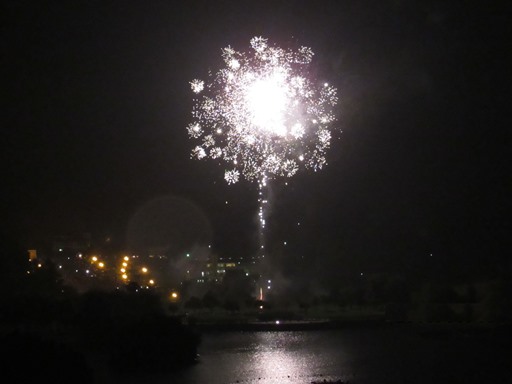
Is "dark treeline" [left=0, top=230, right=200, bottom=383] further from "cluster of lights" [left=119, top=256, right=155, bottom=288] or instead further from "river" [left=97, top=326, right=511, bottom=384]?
"cluster of lights" [left=119, top=256, right=155, bottom=288]

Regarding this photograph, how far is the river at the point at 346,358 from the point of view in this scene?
12961 millimetres

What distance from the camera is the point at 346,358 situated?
1499 cm

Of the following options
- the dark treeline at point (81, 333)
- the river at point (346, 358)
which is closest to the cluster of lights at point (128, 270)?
the dark treeline at point (81, 333)

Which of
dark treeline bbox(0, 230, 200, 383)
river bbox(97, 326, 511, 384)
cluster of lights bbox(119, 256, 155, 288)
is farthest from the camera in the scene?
cluster of lights bbox(119, 256, 155, 288)

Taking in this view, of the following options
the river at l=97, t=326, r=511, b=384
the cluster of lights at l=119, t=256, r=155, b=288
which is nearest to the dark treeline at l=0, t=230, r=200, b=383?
the river at l=97, t=326, r=511, b=384

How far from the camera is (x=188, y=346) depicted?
14.8 meters

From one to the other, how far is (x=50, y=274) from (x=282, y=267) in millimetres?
6853

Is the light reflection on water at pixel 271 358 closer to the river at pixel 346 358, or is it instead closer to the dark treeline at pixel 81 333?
the river at pixel 346 358

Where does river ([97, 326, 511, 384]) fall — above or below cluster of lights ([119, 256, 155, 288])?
below

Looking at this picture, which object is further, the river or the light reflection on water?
the light reflection on water

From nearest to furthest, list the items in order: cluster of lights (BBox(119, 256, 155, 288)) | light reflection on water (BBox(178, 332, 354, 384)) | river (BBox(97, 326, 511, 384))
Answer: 1. river (BBox(97, 326, 511, 384))
2. light reflection on water (BBox(178, 332, 354, 384))
3. cluster of lights (BBox(119, 256, 155, 288))

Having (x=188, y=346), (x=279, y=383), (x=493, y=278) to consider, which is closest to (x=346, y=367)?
(x=279, y=383)

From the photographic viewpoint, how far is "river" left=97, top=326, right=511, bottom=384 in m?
13.0

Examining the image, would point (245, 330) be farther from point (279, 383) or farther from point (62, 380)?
point (62, 380)
